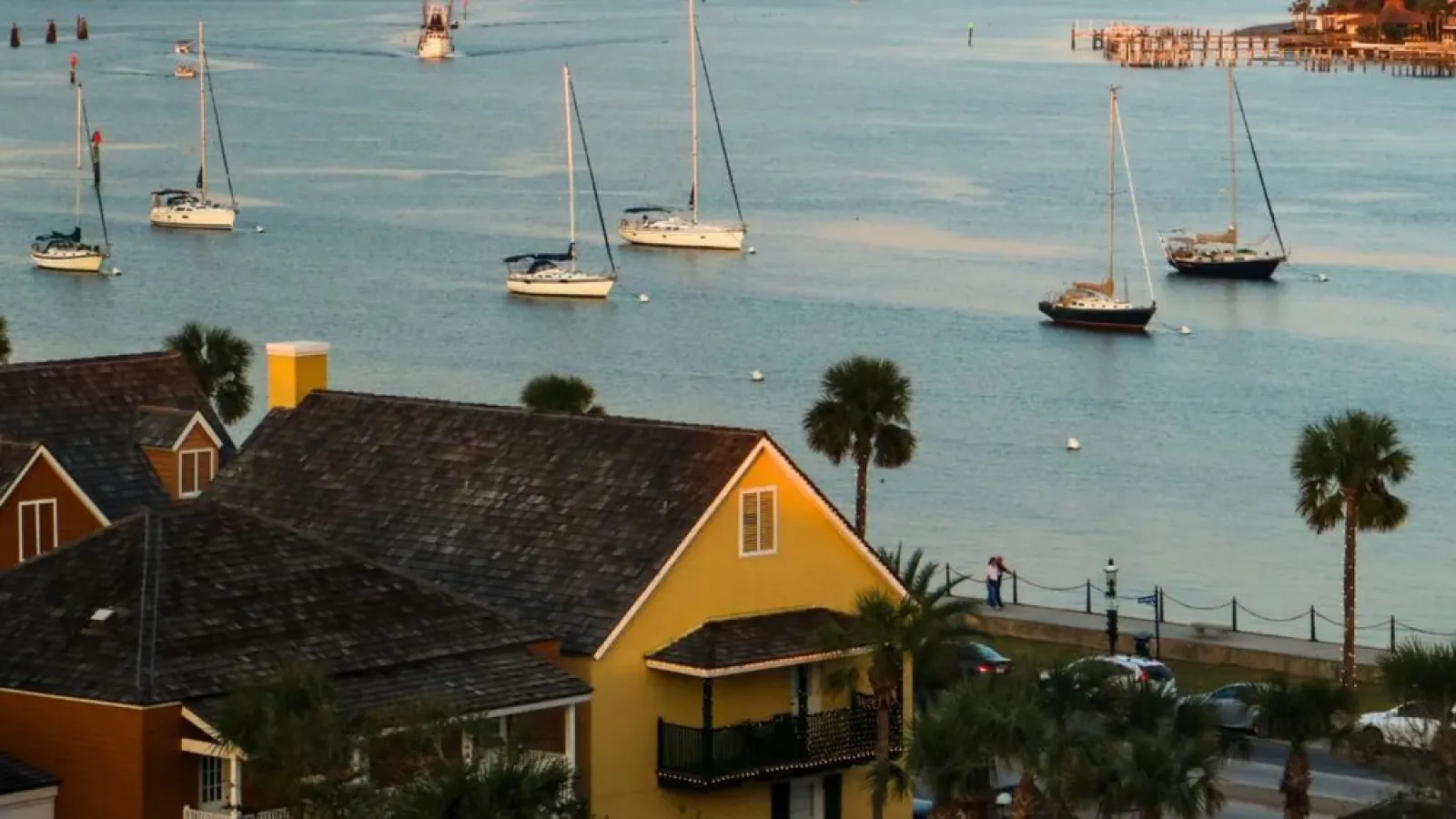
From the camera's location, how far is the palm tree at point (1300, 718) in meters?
37.9

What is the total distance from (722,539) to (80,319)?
10224 centimetres

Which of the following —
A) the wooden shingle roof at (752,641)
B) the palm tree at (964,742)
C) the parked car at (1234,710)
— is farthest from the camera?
the parked car at (1234,710)

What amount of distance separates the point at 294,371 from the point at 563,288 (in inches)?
3828

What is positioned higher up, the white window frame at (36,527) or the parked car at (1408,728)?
the white window frame at (36,527)

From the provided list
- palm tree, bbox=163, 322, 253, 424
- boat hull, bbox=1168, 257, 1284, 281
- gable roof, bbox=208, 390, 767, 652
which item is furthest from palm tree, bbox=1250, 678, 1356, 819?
boat hull, bbox=1168, 257, 1284, 281

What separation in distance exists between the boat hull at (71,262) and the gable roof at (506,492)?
11033 centimetres

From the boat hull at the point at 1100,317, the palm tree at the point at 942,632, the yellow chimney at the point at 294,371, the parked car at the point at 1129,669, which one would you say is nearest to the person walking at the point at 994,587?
the parked car at the point at 1129,669

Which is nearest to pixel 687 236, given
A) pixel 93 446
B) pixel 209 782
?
pixel 93 446

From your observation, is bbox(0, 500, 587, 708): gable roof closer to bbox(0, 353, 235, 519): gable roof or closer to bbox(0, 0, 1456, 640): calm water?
bbox(0, 353, 235, 519): gable roof

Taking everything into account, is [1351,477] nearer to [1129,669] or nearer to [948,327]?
[1129,669]

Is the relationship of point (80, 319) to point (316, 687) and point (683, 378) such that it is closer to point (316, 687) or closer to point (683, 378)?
point (683, 378)

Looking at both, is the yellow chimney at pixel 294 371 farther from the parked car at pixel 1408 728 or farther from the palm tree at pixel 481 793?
the palm tree at pixel 481 793

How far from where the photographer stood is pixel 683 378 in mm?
118562

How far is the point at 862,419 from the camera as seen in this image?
61969mm
